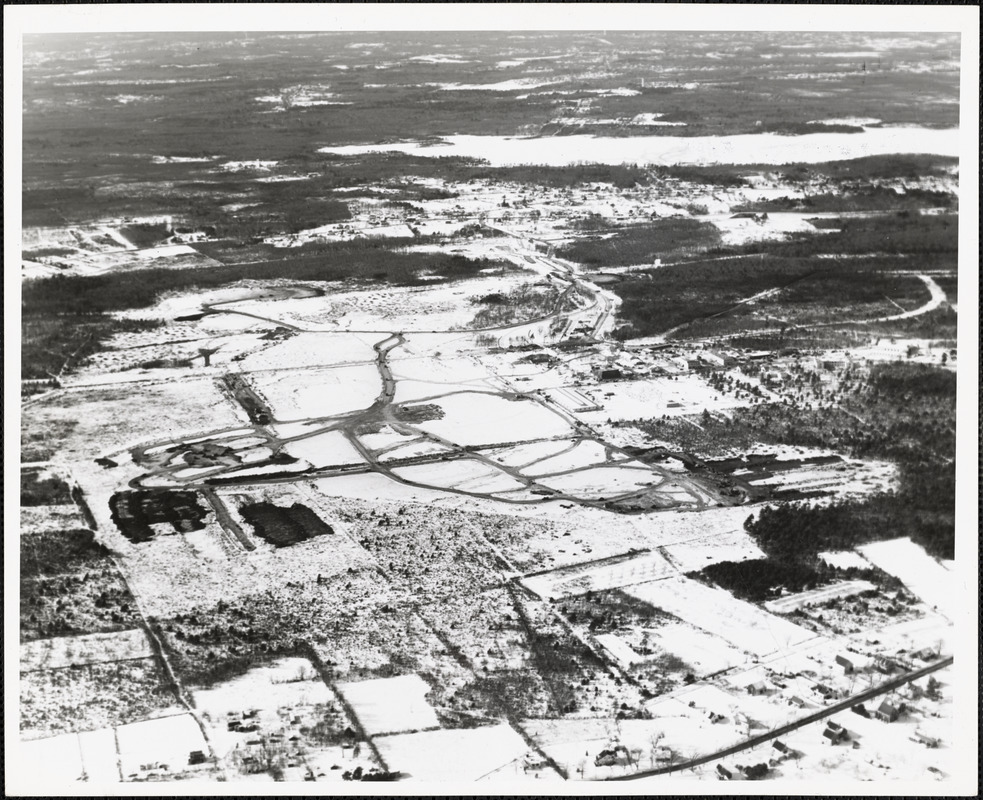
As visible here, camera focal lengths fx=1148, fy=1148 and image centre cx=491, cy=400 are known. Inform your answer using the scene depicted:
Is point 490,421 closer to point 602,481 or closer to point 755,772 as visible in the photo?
point 602,481

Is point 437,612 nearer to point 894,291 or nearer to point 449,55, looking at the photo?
point 894,291

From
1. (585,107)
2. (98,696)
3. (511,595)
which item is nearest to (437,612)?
(511,595)

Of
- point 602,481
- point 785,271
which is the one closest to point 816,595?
point 602,481

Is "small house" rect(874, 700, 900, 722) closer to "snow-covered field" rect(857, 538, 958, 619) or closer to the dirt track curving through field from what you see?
"snow-covered field" rect(857, 538, 958, 619)

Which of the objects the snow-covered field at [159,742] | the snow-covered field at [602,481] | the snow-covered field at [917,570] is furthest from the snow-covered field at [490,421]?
the snow-covered field at [159,742]

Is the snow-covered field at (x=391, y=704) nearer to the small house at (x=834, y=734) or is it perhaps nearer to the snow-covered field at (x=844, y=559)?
the small house at (x=834, y=734)

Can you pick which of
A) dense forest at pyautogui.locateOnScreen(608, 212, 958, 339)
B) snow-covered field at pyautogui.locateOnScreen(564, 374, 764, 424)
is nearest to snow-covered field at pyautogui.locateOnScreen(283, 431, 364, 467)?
snow-covered field at pyautogui.locateOnScreen(564, 374, 764, 424)
